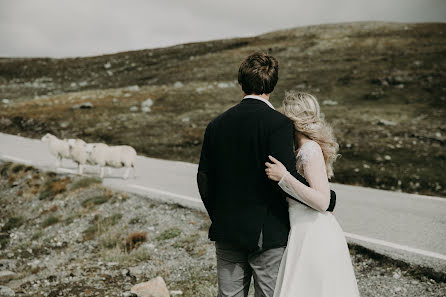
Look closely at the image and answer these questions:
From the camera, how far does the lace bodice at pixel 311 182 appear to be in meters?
2.62

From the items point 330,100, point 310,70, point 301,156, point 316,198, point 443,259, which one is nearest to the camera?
point 316,198

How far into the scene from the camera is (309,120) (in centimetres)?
288

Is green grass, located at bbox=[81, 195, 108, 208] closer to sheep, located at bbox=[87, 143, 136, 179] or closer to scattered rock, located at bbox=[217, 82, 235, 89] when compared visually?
sheep, located at bbox=[87, 143, 136, 179]

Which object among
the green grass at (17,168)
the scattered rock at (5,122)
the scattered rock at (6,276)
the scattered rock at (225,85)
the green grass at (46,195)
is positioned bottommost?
the scattered rock at (6,276)

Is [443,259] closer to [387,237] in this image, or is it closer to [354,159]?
[387,237]

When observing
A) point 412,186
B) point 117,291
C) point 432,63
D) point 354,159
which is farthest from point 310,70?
point 117,291

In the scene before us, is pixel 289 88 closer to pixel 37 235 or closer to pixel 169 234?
pixel 37 235

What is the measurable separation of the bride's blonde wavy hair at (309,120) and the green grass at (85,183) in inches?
376

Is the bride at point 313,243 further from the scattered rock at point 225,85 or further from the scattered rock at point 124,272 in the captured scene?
the scattered rock at point 225,85

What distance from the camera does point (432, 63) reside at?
35.2 m

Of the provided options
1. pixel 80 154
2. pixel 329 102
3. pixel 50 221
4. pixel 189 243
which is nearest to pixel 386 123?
pixel 329 102

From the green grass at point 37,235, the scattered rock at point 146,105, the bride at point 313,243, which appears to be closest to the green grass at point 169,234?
the green grass at point 37,235

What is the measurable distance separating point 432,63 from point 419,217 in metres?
32.1

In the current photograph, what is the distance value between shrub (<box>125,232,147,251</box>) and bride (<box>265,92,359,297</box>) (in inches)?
208
